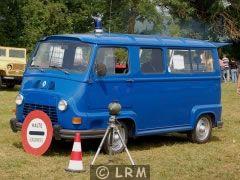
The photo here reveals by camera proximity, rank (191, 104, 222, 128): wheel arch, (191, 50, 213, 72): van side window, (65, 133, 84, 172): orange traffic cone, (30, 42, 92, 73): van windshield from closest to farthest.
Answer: (65, 133, 84, 172): orange traffic cone → (30, 42, 92, 73): van windshield → (191, 104, 222, 128): wheel arch → (191, 50, 213, 72): van side window

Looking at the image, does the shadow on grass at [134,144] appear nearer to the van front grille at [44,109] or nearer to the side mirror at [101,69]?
the van front grille at [44,109]

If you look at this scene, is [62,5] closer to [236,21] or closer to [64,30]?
[64,30]

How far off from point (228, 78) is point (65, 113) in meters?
28.5

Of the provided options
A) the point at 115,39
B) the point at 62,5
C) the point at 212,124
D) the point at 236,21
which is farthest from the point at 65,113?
the point at 236,21

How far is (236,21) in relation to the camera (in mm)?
42812

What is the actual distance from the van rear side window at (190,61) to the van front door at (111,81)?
3.94 ft

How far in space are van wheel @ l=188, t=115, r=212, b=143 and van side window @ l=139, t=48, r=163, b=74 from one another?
160cm

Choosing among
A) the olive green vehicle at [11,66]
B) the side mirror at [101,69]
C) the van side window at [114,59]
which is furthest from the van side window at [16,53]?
the side mirror at [101,69]

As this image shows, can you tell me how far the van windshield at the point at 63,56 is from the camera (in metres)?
10.4

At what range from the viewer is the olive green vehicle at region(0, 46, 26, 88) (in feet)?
82.4

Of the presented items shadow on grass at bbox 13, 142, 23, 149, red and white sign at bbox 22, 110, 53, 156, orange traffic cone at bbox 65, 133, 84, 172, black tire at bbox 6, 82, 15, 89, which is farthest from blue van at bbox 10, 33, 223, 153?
black tire at bbox 6, 82, 15, 89

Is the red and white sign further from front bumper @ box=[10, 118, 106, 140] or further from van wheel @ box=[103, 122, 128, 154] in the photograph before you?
van wheel @ box=[103, 122, 128, 154]

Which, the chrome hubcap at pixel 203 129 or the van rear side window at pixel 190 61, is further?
the chrome hubcap at pixel 203 129

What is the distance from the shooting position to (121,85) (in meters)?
10.6
